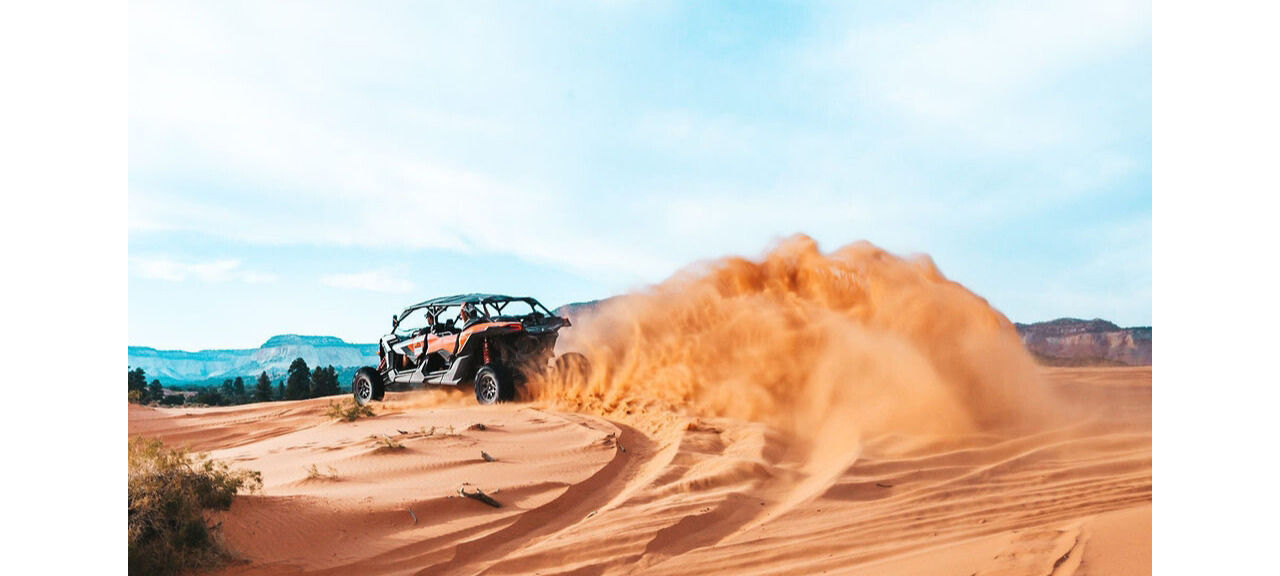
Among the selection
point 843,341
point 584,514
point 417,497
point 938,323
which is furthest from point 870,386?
point 417,497

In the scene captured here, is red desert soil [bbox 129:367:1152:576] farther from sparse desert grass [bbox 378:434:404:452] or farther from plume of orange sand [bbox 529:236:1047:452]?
plume of orange sand [bbox 529:236:1047:452]

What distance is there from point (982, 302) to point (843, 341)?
80.8 inches

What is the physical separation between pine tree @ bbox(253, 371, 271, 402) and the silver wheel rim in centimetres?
1158

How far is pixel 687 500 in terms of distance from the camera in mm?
6277

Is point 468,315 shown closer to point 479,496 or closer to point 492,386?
point 492,386

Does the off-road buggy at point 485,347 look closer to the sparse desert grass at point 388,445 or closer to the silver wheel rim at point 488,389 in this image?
the silver wheel rim at point 488,389

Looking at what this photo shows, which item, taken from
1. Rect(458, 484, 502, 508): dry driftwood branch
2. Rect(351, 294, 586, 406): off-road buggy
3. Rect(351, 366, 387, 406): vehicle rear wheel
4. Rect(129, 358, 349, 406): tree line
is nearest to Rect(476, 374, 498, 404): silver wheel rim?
Rect(351, 294, 586, 406): off-road buggy

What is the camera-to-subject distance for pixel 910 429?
28.9 feet

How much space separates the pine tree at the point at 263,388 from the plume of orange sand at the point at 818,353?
12180 mm

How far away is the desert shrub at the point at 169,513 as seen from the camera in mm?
4773

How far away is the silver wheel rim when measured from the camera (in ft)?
40.5

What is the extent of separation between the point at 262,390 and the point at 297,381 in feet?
4.73

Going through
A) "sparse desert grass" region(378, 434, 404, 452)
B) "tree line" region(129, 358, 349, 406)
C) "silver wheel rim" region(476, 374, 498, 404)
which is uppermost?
"silver wheel rim" region(476, 374, 498, 404)

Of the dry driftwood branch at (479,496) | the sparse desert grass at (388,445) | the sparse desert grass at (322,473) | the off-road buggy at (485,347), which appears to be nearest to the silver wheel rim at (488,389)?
the off-road buggy at (485,347)
